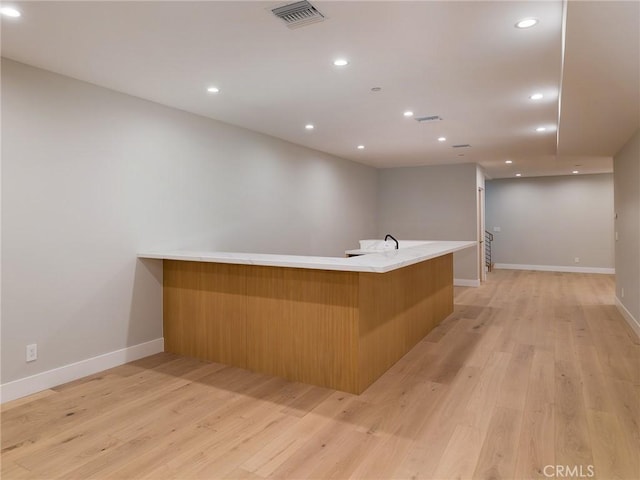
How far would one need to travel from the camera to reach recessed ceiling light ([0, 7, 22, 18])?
226 centimetres

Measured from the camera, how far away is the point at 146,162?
3850 millimetres

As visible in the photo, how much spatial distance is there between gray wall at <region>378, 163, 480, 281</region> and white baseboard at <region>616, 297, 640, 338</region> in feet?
8.35

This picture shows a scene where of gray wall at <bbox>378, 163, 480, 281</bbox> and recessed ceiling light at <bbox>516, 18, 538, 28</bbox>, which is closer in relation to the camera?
recessed ceiling light at <bbox>516, 18, 538, 28</bbox>

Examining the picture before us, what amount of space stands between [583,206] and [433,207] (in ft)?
14.8

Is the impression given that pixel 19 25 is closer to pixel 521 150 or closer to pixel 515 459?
pixel 515 459

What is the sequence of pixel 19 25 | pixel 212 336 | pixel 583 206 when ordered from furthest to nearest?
pixel 583 206 → pixel 212 336 → pixel 19 25

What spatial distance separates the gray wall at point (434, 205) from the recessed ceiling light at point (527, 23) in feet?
18.7

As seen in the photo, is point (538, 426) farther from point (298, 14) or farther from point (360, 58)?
point (298, 14)

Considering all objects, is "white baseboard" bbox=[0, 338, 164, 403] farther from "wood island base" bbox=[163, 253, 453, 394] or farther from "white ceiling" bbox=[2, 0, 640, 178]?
"white ceiling" bbox=[2, 0, 640, 178]

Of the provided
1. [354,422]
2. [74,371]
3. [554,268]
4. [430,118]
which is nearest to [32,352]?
[74,371]

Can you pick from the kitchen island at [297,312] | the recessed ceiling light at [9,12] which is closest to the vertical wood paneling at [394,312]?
the kitchen island at [297,312]

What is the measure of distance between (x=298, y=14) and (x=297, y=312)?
2025mm

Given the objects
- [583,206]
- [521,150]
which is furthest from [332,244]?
[583,206]

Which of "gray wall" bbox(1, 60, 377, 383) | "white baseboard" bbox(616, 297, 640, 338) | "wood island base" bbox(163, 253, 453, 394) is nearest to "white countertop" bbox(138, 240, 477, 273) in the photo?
"wood island base" bbox(163, 253, 453, 394)
